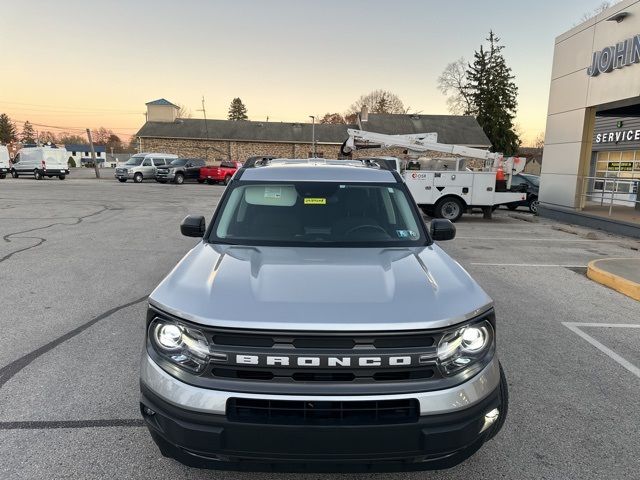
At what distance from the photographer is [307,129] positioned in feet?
172

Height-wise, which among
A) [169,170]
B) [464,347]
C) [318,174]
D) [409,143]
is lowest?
[169,170]

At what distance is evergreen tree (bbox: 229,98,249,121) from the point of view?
109 m

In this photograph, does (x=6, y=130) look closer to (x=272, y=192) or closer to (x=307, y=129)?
(x=307, y=129)

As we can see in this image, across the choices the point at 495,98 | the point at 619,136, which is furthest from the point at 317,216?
the point at 495,98

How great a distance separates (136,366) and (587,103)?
15593mm

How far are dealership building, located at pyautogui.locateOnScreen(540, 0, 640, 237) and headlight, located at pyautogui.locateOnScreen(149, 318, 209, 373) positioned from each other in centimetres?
1382

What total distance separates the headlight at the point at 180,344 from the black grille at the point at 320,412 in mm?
260

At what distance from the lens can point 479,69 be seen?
6259 cm

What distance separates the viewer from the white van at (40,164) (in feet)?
111

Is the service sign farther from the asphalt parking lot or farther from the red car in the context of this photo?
the red car

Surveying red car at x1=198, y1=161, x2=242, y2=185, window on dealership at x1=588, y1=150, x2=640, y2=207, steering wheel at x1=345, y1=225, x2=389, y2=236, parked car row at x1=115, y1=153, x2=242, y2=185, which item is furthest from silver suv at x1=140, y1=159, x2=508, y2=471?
red car at x1=198, y1=161, x2=242, y2=185

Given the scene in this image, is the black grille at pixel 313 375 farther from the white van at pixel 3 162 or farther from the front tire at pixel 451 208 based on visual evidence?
the white van at pixel 3 162

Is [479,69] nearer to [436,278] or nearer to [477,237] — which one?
[477,237]

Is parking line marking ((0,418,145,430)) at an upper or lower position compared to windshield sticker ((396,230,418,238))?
lower
